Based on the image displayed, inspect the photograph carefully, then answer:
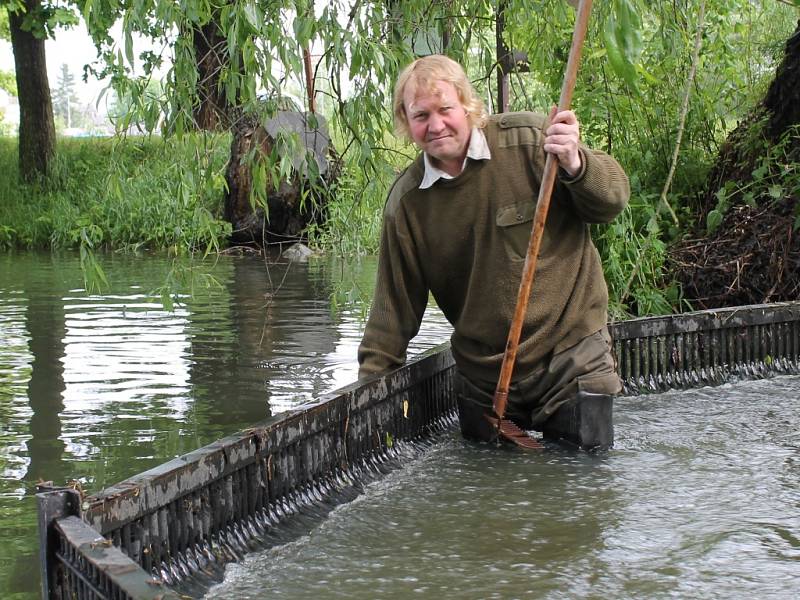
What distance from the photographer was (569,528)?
11.6 feet

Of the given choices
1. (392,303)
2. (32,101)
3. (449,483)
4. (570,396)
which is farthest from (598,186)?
(32,101)

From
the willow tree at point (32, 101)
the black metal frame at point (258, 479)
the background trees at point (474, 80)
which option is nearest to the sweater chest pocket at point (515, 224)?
the black metal frame at point (258, 479)

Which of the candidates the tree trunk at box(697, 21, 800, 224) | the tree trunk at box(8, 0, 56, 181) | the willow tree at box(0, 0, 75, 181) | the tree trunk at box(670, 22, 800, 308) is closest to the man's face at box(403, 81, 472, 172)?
the tree trunk at box(670, 22, 800, 308)

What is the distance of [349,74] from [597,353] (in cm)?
147

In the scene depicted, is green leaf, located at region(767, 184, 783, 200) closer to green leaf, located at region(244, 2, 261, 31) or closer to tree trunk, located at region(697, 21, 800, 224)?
tree trunk, located at region(697, 21, 800, 224)

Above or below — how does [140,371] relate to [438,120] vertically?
below

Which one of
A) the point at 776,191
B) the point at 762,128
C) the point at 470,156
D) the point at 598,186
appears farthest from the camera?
the point at 762,128

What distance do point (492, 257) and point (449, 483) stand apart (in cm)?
86

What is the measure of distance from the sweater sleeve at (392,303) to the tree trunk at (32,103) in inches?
649

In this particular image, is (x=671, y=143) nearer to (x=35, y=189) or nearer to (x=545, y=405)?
(x=545, y=405)

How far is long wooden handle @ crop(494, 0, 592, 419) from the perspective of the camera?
3.76 m

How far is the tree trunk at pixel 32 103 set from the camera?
19484 millimetres

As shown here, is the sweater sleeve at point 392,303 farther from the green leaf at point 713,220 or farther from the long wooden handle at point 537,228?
the green leaf at point 713,220

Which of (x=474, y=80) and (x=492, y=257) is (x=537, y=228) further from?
(x=474, y=80)
